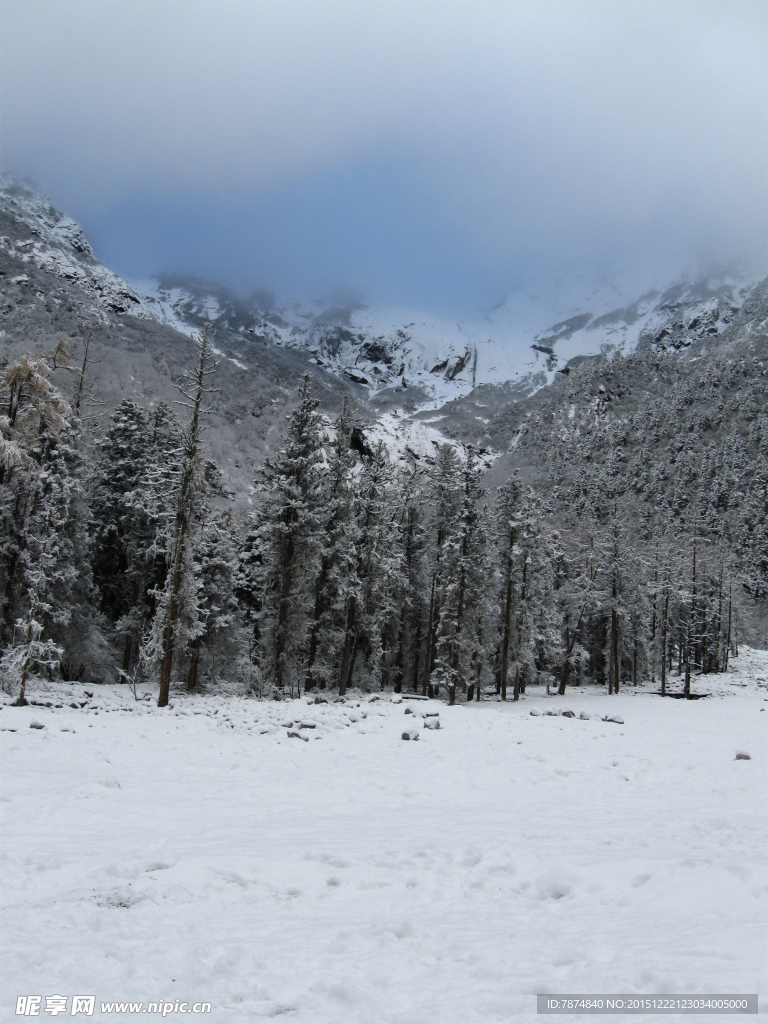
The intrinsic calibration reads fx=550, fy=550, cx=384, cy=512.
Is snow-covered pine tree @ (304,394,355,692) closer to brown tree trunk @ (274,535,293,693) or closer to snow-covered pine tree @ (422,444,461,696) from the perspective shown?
brown tree trunk @ (274,535,293,693)

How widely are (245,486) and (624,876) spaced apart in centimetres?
10900

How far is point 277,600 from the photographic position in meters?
26.8

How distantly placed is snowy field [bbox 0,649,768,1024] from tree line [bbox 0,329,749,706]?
10271 millimetres

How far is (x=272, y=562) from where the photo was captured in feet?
88.1

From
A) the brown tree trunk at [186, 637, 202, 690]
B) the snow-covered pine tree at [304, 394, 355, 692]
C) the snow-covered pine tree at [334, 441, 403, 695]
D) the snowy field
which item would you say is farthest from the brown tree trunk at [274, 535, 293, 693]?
the snowy field

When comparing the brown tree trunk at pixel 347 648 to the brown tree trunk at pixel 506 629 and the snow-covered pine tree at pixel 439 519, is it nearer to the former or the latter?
the snow-covered pine tree at pixel 439 519

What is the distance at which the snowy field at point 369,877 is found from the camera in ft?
13.8

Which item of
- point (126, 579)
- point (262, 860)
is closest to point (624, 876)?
point (262, 860)

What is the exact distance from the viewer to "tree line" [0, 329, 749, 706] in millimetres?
22047

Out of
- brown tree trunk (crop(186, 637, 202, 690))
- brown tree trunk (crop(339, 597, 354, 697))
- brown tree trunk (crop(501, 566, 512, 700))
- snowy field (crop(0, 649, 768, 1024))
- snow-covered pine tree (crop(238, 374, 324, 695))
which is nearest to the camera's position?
snowy field (crop(0, 649, 768, 1024))

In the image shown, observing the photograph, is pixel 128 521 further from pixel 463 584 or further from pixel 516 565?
pixel 516 565

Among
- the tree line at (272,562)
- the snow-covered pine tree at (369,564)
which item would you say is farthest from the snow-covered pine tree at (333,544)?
the snow-covered pine tree at (369,564)

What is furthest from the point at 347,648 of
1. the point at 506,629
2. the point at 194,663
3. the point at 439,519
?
the point at 506,629

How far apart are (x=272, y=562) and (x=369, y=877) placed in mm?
21003
